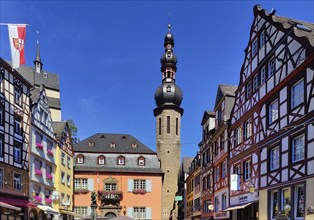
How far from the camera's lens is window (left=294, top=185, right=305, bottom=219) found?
16.7 meters

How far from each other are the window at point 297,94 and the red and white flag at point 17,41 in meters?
12.0

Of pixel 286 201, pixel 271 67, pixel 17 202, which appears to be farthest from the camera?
pixel 17 202

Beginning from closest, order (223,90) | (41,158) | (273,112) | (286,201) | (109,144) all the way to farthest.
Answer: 1. (286,201)
2. (273,112)
3. (223,90)
4. (41,158)
5. (109,144)

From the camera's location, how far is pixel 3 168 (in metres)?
25.7

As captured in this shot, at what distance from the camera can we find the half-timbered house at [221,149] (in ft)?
95.7

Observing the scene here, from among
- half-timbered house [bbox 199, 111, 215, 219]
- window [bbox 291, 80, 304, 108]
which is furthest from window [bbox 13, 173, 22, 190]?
A: window [bbox 291, 80, 304, 108]

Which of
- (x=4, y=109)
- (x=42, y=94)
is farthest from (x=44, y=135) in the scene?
(x=4, y=109)

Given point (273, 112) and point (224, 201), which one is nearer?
point (273, 112)

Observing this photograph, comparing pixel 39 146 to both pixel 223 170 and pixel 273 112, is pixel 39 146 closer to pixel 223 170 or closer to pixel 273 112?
pixel 223 170

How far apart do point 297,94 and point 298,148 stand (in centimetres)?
242

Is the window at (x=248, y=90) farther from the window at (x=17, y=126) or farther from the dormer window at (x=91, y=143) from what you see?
the dormer window at (x=91, y=143)

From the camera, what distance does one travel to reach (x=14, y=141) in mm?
27844

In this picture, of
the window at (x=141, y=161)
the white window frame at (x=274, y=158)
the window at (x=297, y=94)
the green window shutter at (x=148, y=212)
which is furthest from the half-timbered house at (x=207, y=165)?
the window at (x=297, y=94)

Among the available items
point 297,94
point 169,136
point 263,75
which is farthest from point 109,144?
point 297,94
